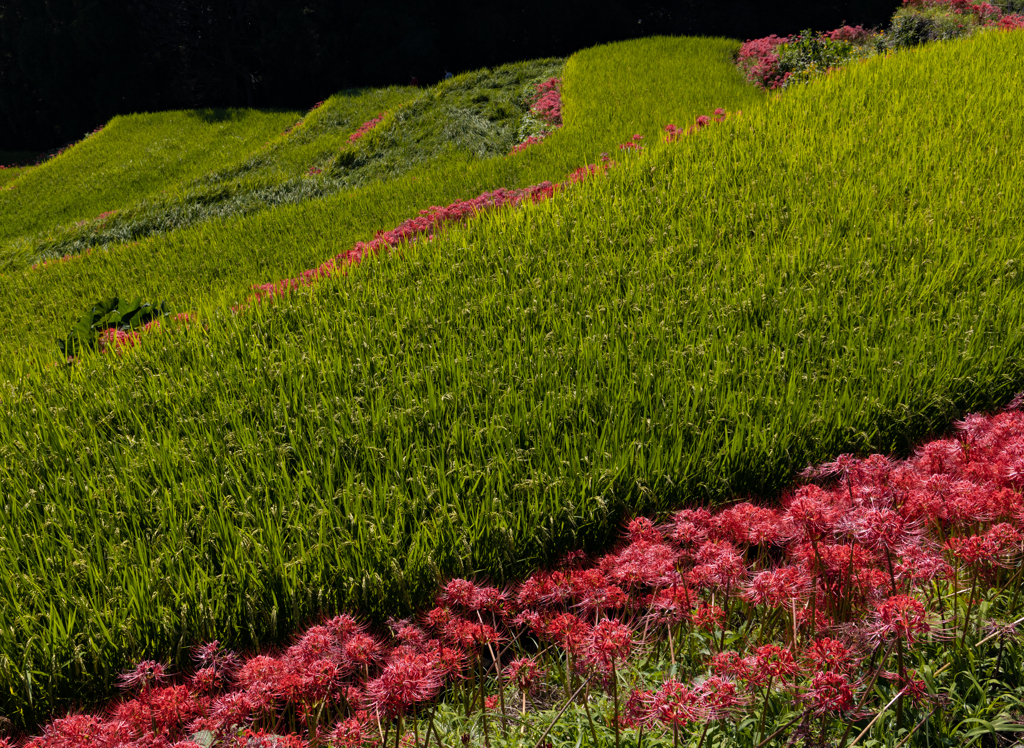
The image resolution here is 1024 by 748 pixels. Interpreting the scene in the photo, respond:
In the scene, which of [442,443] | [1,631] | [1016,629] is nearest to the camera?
[1016,629]

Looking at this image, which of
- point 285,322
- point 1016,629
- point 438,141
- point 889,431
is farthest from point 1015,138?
point 438,141

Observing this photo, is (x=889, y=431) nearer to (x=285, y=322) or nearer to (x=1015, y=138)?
(x=285, y=322)

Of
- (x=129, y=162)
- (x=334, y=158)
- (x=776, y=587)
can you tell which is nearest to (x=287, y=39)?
(x=129, y=162)

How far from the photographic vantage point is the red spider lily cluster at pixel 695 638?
1333mm

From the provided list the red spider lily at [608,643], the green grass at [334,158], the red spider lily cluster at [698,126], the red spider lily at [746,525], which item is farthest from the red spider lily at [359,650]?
the green grass at [334,158]

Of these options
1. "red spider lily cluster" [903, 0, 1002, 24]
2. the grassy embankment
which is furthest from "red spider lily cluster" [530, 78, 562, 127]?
the grassy embankment

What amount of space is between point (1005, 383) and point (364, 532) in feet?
9.49

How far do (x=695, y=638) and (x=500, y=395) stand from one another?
1.48 meters

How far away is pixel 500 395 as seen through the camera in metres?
3.09

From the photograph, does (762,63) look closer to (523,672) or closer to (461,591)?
(461,591)

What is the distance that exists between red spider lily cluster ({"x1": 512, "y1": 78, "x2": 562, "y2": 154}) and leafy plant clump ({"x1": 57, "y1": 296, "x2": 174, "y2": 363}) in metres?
6.87

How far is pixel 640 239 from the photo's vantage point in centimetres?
460

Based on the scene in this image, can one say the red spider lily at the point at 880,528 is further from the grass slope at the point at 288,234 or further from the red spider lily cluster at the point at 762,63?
the red spider lily cluster at the point at 762,63

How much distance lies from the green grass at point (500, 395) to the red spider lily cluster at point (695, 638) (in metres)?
0.30
